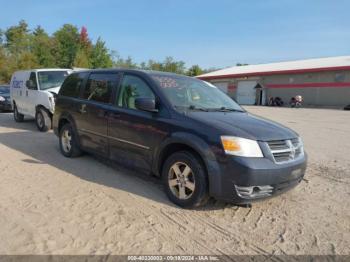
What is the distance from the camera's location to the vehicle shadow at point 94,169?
4.68 meters

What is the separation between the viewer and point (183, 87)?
5.02 meters

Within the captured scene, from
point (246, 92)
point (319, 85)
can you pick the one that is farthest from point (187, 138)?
point (246, 92)

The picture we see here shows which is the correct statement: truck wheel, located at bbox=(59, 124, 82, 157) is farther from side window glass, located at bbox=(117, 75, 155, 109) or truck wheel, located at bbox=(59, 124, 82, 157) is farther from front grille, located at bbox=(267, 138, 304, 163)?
front grille, located at bbox=(267, 138, 304, 163)

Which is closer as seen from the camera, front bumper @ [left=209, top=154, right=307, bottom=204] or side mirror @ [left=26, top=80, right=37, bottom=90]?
front bumper @ [left=209, top=154, right=307, bottom=204]

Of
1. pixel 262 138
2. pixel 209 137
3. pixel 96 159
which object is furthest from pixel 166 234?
pixel 96 159

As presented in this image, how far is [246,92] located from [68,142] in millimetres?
36248

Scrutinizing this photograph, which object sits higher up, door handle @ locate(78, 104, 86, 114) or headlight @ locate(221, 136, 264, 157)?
door handle @ locate(78, 104, 86, 114)

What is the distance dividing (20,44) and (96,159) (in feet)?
183

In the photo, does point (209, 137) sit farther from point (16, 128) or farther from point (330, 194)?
point (16, 128)

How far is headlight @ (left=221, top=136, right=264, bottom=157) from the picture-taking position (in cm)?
366

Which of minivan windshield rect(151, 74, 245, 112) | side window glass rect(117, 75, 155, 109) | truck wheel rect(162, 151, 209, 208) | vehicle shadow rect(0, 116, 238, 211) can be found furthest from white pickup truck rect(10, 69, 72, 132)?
truck wheel rect(162, 151, 209, 208)

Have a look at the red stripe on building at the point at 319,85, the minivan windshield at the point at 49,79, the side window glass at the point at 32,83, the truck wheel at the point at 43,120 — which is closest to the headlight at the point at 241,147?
the truck wheel at the point at 43,120

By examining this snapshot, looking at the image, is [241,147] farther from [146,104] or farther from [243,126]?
[146,104]

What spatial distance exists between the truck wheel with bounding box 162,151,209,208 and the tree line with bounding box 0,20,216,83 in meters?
49.4
